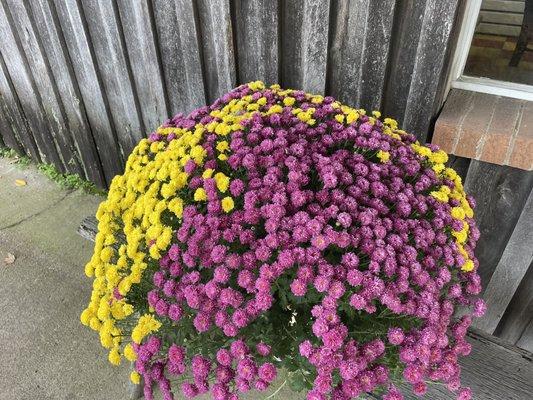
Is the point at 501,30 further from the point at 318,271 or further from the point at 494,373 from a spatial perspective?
the point at 318,271

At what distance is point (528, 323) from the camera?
7.88 feet

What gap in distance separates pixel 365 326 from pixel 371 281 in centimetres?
17

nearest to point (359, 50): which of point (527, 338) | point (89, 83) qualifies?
point (527, 338)

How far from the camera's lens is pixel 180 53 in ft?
7.91

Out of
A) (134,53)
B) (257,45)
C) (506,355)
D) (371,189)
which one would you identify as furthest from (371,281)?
(134,53)

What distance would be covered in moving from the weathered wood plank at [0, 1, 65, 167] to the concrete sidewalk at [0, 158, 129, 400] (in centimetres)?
25

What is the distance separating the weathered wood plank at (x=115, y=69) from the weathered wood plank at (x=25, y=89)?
797 millimetres

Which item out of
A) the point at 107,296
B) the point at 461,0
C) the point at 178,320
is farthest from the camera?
the point at 461,0

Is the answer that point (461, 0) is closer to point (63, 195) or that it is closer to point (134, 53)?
point (134, 53)

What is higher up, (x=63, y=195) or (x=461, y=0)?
(x=461, y=0)

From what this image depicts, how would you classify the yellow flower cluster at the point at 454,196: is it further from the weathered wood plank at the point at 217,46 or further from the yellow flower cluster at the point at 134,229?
the weathered wood plank at the point at 217,46

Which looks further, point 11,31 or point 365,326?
point 11,31

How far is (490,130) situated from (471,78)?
0.39 meters

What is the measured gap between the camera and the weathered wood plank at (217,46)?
212 centimetres
